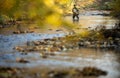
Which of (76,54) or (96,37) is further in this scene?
(96,37)

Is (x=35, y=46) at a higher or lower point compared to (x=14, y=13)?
lower

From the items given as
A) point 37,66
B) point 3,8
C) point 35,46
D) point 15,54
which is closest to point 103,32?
point 35,46

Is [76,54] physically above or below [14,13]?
below

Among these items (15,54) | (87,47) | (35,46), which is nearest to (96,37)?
(87,47)

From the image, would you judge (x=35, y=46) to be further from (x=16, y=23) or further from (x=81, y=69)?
(x=16, y=23)

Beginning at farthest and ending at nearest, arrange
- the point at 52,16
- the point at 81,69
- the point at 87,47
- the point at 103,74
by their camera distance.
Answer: the point at 87,47 → the point at 81,69 → the point at 103,74 → the point at 52,16

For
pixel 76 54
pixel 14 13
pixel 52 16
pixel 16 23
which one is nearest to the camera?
pixel 52 16

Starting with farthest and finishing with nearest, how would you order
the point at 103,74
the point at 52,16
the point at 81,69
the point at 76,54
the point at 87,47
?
the point at 87,47
the point at 76,54
the point at 81,69
the point at 103,74
the point at 52,16

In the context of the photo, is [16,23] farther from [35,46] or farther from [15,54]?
[15,54]

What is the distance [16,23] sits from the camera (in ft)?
117

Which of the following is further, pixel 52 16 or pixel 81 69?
pixel 81 69

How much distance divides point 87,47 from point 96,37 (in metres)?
2.35

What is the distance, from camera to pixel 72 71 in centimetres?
1242

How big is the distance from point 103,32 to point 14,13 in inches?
532
